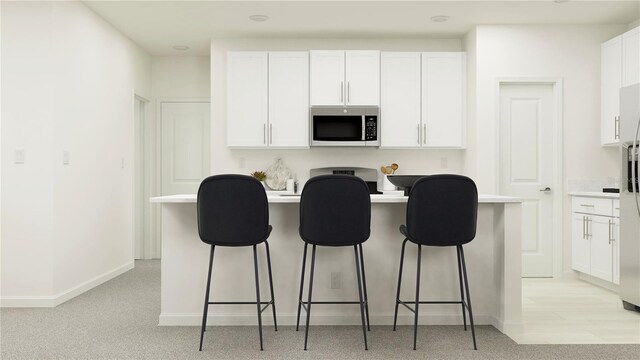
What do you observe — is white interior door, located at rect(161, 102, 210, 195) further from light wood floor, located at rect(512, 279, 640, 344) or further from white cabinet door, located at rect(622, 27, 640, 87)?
white cabinet door, located at rect(622, 27, 640, 87)

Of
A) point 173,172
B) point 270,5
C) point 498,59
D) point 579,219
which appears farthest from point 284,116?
point 579,219

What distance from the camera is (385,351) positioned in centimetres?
305

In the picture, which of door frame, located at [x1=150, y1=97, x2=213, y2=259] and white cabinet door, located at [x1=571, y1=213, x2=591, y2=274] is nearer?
white cabinet door, located at [x1=571, y1=213, x2=591, y2=274]

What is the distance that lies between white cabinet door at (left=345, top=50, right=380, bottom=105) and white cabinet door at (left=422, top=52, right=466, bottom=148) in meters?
0.53

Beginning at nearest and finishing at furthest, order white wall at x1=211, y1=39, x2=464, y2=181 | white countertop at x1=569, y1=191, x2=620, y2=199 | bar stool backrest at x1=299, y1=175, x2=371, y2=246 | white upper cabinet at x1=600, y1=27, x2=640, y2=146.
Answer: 1. bar stool backrest at x1=299, y1=175, x2=371, y2=246
2. white countertop at x1=569, y1=191, x2=620, y2=199
3. white upper cabinet at x1=600, y1=27, x2=640, y2=146
4. white wall at x1=211, y1=39, x2=464, y2=181

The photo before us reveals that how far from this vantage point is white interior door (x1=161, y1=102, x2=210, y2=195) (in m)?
6.62

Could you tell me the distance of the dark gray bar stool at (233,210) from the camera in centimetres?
305

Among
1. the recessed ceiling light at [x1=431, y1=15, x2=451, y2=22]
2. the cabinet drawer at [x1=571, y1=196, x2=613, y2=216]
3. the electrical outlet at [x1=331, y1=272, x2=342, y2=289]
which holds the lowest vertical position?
the electrical outlet at [x1=331, y1=272, x2=342, y2=289]

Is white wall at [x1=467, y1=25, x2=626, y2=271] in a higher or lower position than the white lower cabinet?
higher

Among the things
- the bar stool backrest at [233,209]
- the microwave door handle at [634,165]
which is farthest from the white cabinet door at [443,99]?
the bar stool backrest at [233,209]

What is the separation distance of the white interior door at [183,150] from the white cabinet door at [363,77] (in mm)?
2055

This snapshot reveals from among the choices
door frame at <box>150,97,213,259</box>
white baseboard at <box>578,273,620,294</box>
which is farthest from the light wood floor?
door frame at <box>150,97,213,259</box>

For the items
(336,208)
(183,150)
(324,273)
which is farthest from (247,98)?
(336,208)

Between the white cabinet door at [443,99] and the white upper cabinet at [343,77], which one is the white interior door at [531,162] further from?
the white upper cabinet at [343,77]
